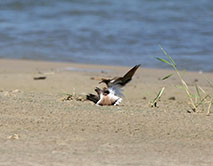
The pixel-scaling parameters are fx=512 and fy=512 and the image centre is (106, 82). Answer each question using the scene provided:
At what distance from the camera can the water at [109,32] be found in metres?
9.68

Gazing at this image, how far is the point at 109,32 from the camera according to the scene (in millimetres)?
11977

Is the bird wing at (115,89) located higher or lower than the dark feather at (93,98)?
higher

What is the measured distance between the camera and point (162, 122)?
150 inches

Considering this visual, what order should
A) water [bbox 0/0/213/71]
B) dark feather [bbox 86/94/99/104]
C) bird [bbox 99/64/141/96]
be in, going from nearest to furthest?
bird [bbox 99/64/141/96] → dark feather [bbox 86/94/99/104] → water [bbox 0/0/213/71]

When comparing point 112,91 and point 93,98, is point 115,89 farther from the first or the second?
point 93,98

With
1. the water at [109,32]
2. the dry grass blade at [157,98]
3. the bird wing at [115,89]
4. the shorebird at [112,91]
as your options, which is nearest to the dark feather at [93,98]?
the shorebird at [112,91]

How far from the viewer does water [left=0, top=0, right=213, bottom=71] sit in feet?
31.8

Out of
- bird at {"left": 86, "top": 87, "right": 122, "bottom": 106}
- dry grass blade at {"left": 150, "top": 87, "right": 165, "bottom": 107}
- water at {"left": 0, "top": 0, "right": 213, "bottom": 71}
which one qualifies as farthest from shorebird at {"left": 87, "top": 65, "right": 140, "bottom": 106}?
water at {"left": 0, "top": 0, "right": 213, "bottom": 71}

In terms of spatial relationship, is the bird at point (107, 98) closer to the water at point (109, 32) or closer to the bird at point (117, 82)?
the bird at point (117, 82)

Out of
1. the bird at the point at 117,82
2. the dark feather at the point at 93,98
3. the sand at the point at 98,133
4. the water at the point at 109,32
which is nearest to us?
the sand at the point at 98,133

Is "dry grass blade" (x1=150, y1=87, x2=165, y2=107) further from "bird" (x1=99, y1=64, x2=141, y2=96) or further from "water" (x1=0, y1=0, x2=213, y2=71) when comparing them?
"water" (x1=0, y1=0, x2=213, y2=71)

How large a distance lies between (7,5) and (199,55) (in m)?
9.45

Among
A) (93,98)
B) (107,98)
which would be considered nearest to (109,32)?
(93,98)

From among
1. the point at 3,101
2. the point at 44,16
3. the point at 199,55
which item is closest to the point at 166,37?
the point at 199,55
